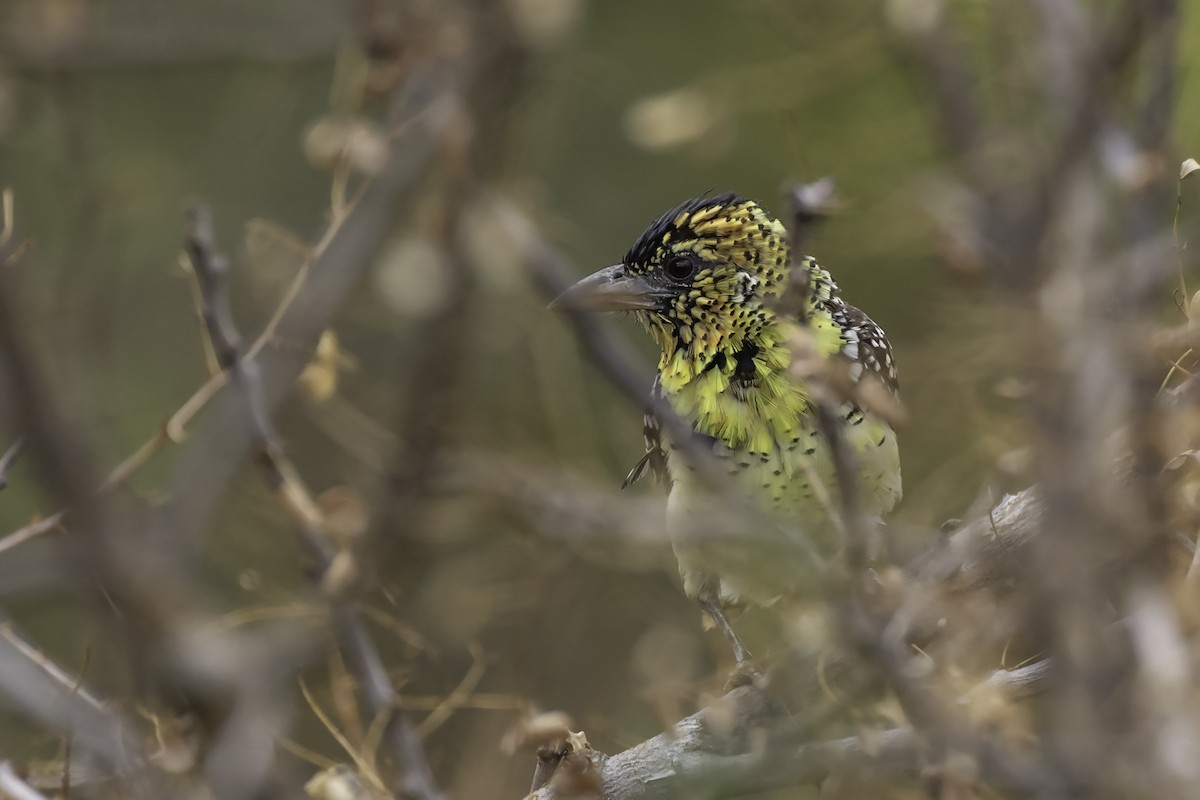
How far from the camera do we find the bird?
3.58 meters

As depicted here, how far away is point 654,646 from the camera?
287 cm

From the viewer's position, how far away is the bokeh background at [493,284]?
313 centimetres

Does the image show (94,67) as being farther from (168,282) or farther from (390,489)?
(390,489)

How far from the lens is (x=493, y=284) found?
3.87 meters

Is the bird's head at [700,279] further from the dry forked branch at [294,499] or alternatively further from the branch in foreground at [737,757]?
the dry forked branch at [294,499]

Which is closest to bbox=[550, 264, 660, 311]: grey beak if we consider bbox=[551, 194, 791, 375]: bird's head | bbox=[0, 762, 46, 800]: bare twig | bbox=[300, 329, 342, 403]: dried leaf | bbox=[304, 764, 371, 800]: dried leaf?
bbox=[551, 194, 791, 375]: bird's head

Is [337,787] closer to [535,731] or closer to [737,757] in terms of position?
[535,731]

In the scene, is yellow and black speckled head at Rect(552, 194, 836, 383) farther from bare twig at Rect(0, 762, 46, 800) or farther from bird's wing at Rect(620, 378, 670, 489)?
bare twig at Rect(0, 762, 46, 800)

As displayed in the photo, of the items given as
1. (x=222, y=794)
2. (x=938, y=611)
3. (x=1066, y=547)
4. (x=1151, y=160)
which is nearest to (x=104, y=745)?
(x=222, y=794)

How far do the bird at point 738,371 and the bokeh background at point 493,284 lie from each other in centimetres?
17

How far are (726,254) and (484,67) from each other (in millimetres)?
804

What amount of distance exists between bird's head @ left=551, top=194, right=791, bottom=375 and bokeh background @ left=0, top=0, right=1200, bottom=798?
168 millimetres

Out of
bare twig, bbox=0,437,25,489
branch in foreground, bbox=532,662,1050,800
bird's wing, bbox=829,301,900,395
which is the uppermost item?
bare twig, bbox=0,437,25,489

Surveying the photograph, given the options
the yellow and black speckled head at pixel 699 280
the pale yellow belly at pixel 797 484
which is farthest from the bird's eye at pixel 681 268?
the pale yellow belly at pixel 797 484
